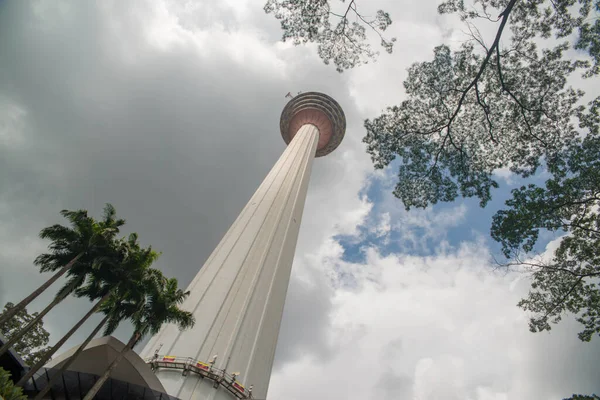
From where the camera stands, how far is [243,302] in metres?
19.5

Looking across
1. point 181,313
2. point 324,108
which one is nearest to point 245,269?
point 181,313

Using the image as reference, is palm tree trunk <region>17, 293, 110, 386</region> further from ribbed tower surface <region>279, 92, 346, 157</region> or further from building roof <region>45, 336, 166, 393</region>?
ribbed tower surface <region>279, 92, 346, 157</region>

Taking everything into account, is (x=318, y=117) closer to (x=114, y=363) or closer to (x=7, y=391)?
(x=114, y=363)

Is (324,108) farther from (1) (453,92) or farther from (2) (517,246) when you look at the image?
(2) (517,246)

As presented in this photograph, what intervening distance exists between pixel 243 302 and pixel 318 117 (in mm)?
34378

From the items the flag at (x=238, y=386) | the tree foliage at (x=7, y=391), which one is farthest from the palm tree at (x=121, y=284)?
the flag at (x=238, y=386)

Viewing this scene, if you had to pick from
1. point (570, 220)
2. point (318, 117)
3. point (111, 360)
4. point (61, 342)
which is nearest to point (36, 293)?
point (61, 342)

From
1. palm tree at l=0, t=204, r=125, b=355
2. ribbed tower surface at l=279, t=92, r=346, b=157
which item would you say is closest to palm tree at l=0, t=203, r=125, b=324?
palm tree at l=0, t=204, r=125, b=355

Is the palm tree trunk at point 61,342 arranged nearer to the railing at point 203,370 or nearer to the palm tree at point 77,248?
the palm tree at point 77,248

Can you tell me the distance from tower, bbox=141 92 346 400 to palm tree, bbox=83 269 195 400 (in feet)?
8.38

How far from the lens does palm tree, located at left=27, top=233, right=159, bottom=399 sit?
553 inches

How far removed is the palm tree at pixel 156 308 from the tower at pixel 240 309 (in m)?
2.55

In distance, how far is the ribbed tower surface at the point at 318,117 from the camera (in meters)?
48.7

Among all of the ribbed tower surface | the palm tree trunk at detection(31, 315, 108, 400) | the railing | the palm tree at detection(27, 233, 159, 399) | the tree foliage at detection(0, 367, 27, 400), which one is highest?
the ribbed tower surface
